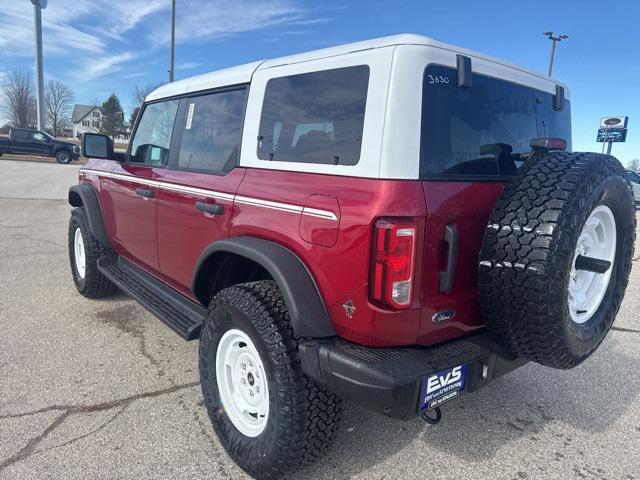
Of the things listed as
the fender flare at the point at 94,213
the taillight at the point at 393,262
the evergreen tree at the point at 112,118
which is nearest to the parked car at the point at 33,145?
the fender flare at the point at 94,213

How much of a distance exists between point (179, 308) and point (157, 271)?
1.66 feet

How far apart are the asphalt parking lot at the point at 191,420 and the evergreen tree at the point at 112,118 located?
7081 centimetres

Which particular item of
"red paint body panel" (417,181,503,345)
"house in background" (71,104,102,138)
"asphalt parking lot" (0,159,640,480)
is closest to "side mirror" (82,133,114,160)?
"asphalt parking lot" (0,159,640,480)

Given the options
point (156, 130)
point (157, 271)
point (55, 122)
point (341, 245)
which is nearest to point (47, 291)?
point (157, 271)

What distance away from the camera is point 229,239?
237 cm

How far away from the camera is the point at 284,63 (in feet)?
7.88

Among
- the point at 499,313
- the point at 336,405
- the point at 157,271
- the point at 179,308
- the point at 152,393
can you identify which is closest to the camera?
the point at 499,313

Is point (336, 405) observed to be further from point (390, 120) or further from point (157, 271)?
point (157, 271)

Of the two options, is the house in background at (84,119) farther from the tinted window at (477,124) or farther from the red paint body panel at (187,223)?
the tinted window at (477,124)

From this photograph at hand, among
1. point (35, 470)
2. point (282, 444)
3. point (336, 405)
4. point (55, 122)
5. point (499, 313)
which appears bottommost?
point (35, 470)

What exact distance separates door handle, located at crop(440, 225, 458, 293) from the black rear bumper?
0.97 feet

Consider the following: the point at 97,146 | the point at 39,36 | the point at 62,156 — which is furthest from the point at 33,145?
the point at 97,146

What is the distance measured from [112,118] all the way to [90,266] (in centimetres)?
7261

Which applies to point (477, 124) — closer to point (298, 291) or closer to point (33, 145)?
point (298, 291)
